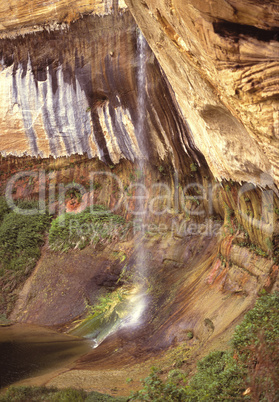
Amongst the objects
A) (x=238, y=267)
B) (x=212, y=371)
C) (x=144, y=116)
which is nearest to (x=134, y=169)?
(x=144, y=116)

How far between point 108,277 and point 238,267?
4.27m

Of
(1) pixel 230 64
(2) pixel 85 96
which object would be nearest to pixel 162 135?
(2) pixel 85 96

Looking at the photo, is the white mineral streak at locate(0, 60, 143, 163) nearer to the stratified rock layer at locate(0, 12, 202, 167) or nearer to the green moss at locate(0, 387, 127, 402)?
the stratified rock layer at locate(0, 12, 202, 167)

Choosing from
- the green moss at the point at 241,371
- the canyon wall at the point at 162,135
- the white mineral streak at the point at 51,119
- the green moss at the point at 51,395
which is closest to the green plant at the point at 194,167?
the canyon wall at the point at 162,135

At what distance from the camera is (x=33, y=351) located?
26.6 ft

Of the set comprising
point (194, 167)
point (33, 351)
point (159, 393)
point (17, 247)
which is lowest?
point (33, 351)

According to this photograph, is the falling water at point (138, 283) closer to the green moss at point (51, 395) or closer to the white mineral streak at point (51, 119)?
the white mineral streak at point (51, 119)

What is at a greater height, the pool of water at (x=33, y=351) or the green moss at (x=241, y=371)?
the green moss at (x=241, y=371)

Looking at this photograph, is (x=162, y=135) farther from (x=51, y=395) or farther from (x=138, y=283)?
(x=51, y=395)

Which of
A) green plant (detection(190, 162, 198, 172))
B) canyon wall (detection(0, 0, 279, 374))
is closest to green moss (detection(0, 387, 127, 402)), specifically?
canyon wall (detection(0, 0, 279, 374))

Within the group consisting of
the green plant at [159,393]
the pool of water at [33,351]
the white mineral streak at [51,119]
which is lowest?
the pool of water at [33,351]

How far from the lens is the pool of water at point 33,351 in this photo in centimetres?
697

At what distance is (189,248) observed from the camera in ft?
33.8

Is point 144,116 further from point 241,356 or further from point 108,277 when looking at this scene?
point 241,356
